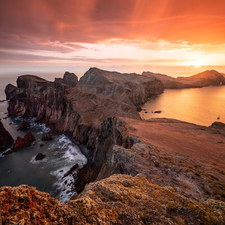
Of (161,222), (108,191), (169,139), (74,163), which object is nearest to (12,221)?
(108,191)

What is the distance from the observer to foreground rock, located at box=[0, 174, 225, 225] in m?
3.98

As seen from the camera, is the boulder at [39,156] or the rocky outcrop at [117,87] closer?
the boulder at [39,156]

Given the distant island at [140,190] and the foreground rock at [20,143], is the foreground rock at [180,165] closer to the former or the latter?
the distant island at [140,190]

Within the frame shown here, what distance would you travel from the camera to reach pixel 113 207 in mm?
5617

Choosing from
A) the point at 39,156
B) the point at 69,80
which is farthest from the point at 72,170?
the point at 69,80

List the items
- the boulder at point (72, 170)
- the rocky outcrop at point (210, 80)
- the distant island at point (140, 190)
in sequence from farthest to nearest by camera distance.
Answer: the rocky outcrop at point (210, 80), the boulder at point (72, 170), the distant island at point (140, 190)

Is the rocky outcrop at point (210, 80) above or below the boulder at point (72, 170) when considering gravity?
above

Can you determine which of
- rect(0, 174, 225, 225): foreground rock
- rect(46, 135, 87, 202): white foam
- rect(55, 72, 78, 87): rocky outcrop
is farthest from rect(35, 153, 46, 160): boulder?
rect(55, 72, 78, 87): rocky outcrop

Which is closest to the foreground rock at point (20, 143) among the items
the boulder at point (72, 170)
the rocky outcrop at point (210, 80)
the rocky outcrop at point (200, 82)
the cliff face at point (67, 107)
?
the cliff face at point (67, 107)

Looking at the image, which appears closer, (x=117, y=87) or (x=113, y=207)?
(x=113, y=207)

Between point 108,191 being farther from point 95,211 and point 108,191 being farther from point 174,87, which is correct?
point 174,87

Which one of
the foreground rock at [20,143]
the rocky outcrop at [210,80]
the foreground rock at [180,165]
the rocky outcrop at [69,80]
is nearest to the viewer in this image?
the foreground rock at [180,165]

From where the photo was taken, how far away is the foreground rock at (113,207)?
3977 mm

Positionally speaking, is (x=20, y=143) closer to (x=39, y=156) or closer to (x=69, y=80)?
(x=39, y=156)
